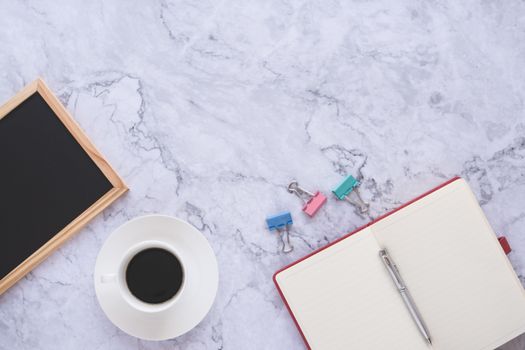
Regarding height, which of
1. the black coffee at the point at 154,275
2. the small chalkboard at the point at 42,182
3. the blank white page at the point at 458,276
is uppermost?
the small chalkboard at the point at 42,182

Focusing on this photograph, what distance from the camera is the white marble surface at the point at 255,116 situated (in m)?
1.02

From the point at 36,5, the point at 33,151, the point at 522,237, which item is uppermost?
the point at 36,5

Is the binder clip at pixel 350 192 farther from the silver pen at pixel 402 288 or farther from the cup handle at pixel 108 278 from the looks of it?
the cup handle at pixel 108 278

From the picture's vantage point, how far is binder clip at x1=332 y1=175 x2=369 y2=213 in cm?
102

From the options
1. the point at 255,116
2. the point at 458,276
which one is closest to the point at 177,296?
the point at 255,116

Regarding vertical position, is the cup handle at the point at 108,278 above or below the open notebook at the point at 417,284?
above

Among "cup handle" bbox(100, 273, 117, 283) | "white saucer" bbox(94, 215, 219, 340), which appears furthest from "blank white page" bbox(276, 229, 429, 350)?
"cup handle" bbox(100, 273, 117, 283)

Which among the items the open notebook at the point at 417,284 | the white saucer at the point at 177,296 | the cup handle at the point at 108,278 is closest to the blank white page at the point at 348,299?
the open notebook at the point at 417,284

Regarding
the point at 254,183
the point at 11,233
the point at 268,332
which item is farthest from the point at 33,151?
the point at 268,332

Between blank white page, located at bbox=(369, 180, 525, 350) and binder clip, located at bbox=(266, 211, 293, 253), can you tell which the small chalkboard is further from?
blank white page, located at bbox=(369, 180, 525, 350)

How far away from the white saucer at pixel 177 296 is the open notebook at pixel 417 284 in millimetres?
151

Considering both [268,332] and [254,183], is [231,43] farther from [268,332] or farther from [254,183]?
[268,332]

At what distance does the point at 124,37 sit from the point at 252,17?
245 millimetres

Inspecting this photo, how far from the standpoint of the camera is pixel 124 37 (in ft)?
3.35
